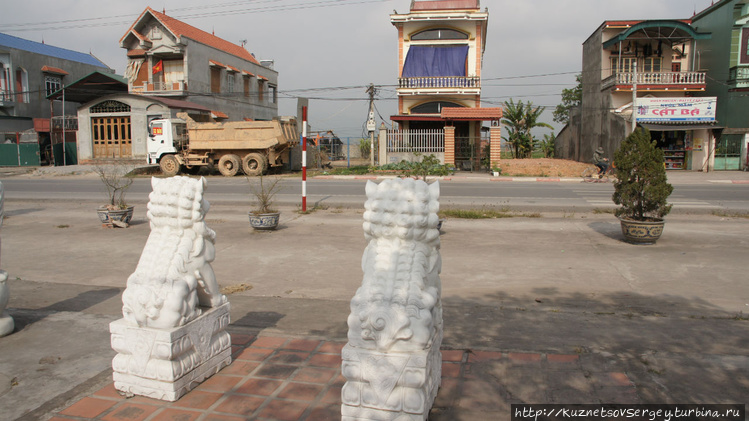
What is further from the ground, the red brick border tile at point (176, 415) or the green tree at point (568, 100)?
the green tree at point (568, 100)

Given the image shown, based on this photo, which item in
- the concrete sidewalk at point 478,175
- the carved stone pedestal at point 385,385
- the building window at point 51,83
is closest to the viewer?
the carved stone pedestal at point 385,385

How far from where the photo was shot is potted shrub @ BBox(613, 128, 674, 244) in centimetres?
783

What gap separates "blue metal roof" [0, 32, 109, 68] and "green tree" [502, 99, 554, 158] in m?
30.8

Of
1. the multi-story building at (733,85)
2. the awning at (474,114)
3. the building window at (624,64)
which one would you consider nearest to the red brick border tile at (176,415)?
the awning at (474,114)

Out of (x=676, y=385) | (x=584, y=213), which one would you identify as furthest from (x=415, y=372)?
(x=584, y=213)

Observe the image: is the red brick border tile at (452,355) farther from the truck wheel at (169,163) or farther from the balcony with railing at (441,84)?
the balcony with railing at (441,84)

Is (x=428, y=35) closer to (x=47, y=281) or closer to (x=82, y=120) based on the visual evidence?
(x=82, y=120)

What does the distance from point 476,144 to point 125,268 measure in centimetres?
2241

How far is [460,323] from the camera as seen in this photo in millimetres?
4562

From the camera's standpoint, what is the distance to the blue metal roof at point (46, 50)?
3288 centimetres

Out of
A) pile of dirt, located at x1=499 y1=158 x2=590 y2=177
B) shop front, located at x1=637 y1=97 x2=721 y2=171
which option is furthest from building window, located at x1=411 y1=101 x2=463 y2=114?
shop front, located at x1=637 y1=97 x2=721 y2=171

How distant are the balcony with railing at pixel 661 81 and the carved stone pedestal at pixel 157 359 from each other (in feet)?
87.0

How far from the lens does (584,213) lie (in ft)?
37.4

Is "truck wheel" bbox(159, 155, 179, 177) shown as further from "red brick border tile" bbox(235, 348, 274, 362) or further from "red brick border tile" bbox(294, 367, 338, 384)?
"red brick border tile" bbox(294, 367, 338, 384)
